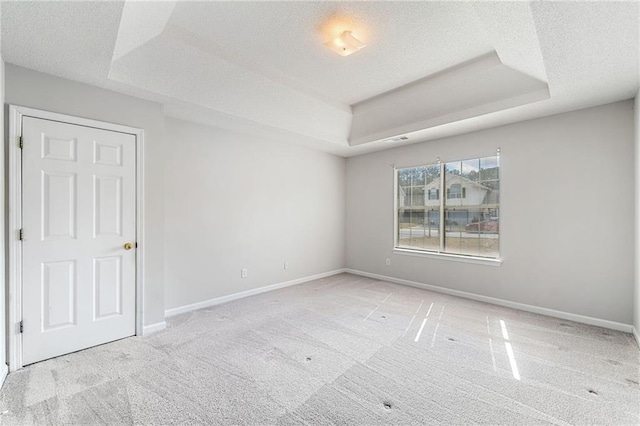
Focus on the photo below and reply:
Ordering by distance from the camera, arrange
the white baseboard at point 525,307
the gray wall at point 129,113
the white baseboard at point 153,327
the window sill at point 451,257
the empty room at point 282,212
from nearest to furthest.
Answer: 1. the empty room at point 282,212
2. the gray wall at point 129,113
3. the white baseboard at point 153,327
4. the white baseboard at point 525,307
5. the window sill at point 451,257

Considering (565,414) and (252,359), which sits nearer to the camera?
(565,414)

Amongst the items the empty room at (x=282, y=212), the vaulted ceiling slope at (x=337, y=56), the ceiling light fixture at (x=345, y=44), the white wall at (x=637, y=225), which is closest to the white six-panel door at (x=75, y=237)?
the empty room at (x=282, y=212)

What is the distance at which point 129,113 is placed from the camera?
9.74ft

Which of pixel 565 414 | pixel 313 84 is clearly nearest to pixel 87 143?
pixel 313 84

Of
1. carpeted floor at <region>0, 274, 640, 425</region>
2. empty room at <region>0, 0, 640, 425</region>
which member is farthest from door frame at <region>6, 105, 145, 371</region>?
carpeted floor at <region>0, 274, 640, 425</region>

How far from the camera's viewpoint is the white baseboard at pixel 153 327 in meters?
3.07

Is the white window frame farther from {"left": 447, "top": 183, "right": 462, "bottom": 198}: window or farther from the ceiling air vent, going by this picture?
the ceiling air vent

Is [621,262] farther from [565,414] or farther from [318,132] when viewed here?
[318,132]

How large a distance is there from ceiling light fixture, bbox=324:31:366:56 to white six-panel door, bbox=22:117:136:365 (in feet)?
7.44

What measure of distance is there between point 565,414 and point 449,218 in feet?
10.2

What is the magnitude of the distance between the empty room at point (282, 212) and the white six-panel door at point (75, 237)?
0.06 ft

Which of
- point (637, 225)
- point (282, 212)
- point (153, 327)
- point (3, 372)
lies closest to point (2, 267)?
point (3, 372)

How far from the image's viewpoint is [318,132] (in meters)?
4.46

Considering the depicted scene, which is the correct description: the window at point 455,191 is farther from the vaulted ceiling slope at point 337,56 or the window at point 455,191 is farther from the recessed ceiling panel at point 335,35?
the recessed ceiling panel at point 335,35
